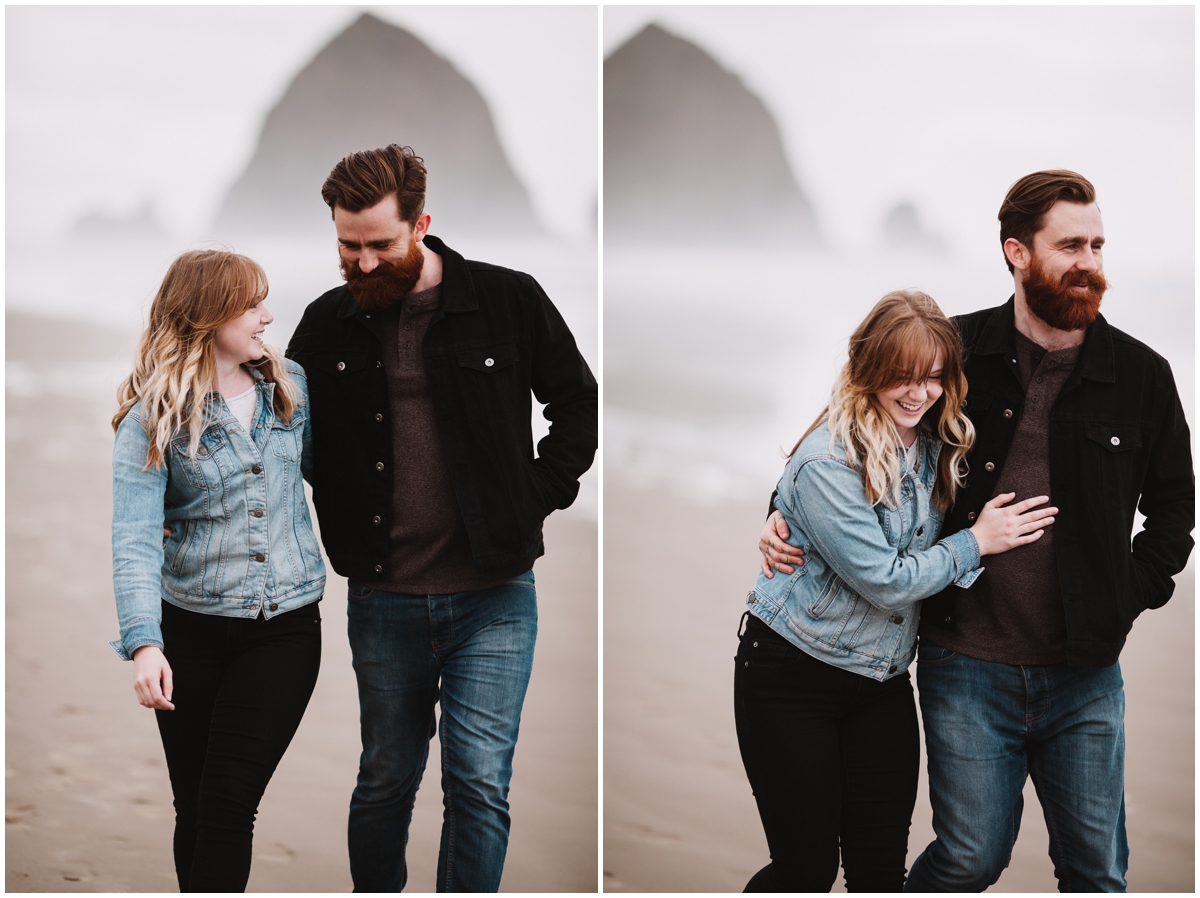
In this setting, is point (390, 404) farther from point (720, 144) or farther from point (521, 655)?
point (720, 144)

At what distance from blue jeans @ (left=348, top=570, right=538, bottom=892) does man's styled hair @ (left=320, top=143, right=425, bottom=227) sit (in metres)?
0.86

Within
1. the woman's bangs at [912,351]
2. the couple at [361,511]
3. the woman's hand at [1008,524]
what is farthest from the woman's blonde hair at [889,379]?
the couple at [361,511]

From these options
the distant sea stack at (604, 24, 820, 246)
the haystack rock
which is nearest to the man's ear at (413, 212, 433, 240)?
the distant sea stack at (604, 24, 820, 246)

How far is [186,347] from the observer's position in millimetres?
2242

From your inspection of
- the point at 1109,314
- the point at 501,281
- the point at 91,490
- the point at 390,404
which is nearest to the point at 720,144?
the point at 1109,314

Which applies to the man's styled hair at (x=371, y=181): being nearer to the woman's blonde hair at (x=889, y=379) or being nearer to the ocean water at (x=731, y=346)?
the woman's blonde hair at (x=889, y=379)

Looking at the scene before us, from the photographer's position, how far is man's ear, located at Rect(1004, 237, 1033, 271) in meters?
2.32

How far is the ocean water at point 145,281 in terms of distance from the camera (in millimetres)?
4328

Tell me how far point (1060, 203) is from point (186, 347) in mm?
1834

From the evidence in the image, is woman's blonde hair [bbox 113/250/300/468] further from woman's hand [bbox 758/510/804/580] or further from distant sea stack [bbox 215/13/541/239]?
distant sea stack [bbox 215/13/541/239]

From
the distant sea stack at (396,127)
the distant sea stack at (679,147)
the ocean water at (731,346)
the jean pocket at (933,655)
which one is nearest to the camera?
the jean pocket at (933,655)

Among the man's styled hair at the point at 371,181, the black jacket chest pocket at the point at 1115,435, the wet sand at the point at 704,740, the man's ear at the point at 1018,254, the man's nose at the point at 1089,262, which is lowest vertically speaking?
the wet sand at the point at 704,740

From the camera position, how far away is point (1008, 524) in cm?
218

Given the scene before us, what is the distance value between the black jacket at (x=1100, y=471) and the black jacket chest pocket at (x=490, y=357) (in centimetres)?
100
